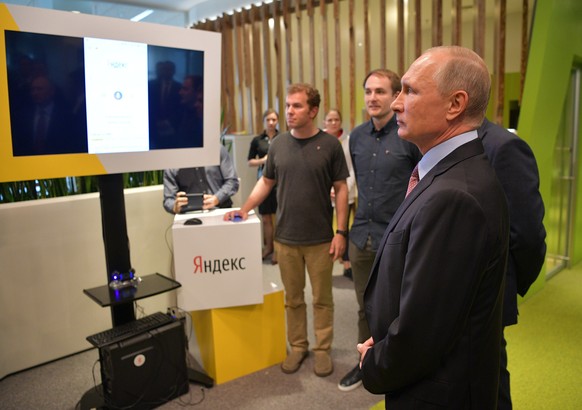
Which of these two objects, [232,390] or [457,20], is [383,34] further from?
[232,390]

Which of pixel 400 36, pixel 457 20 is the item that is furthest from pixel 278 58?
pixel 457 20

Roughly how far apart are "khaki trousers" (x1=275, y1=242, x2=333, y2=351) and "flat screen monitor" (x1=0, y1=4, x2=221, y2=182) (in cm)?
78

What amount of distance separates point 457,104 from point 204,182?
259 cm

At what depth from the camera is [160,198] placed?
141 inches

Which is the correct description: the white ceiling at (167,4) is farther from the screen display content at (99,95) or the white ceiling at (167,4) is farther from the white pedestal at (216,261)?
the white pedestal at (216,261)

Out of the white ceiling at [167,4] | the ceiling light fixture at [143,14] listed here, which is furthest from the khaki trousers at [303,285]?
the ceiling light fixture at [143,14]

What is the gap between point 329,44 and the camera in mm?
6141

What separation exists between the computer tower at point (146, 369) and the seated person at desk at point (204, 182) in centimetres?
95

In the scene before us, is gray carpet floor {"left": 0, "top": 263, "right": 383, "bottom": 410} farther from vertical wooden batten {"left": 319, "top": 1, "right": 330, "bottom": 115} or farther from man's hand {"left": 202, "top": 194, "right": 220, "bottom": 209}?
vertical wooden batten {"left": 319, "top": 1, "right": 330, "bottom": 115}

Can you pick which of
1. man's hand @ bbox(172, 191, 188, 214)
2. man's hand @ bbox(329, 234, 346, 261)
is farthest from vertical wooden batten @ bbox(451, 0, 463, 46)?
man's hand @ bbox(172, 191, 188, 214)

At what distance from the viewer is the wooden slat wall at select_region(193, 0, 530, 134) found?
436 centimetres

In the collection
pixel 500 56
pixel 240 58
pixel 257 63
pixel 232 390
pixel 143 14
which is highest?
pixel 143 14

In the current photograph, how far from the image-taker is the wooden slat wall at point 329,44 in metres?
4.36

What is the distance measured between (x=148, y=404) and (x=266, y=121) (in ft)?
11.4
